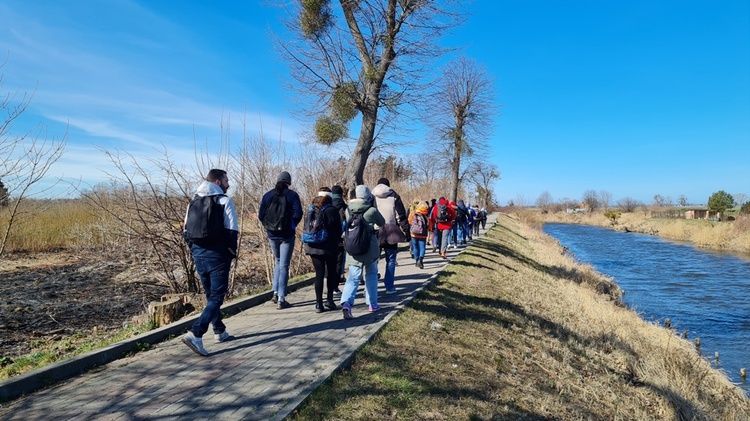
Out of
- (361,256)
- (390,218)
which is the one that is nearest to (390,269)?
(390,218)

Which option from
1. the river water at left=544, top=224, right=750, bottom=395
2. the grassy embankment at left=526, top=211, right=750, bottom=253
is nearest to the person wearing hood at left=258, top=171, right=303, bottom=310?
the river water at left=544, top=224, right=750, bottom=395

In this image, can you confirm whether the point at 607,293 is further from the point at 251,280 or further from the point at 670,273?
the point at 251,280

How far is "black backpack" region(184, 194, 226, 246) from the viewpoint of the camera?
462 cm

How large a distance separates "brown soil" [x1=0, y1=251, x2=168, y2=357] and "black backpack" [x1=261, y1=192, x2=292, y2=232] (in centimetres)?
331

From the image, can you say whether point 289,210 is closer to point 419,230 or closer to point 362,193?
point 362,193

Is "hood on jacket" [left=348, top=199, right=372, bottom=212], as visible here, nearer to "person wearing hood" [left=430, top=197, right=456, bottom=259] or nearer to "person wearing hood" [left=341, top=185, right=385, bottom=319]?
"person wearing hood" [left=341, top=185, right=385, bottom=319]

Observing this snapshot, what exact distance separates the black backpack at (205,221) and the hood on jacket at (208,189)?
0.13 feet

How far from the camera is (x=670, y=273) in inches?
871

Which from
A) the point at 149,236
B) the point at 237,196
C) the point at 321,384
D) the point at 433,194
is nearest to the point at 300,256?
the point at 237,196

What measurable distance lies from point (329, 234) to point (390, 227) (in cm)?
219

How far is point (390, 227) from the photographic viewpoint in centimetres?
832

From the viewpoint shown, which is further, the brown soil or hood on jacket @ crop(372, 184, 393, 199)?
hood on jacket @ crop(372, 184, 393, 199)

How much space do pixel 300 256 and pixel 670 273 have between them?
19.5 meters

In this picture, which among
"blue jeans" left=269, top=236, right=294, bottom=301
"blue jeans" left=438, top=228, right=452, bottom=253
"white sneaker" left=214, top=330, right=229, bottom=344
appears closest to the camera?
"white sneaker" left=214, top=330, right=229, bottom=344
